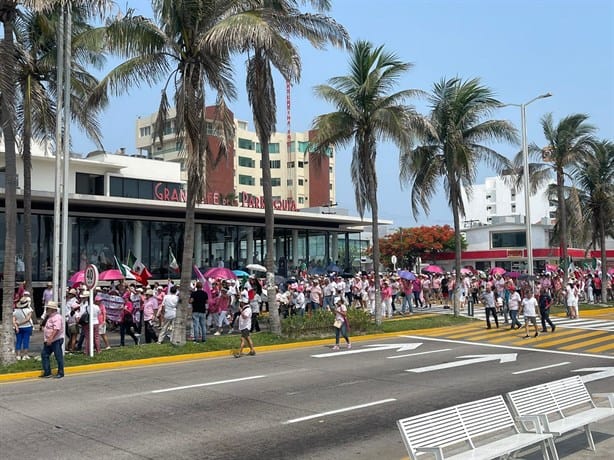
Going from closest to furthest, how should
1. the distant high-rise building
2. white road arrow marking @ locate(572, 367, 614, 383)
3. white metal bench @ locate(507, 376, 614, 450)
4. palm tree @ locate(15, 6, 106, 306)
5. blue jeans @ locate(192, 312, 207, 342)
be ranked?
white metal bench @ locate(507, 376, 614, 450), white road arrow marking @ locate(572, 367, 614, 383), blue jeans @ locate(192, 312, 207, 342), palm tree @ locate(15, 6, 106, 306), the distant high-rise building

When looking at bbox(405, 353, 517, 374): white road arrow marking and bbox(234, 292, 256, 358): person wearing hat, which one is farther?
bbox(234, 292, 256, 358): person wearing hat

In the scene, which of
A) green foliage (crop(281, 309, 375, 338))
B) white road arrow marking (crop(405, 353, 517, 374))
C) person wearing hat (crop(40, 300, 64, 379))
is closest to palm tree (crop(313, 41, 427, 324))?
green foliage (crop(281, 309, 375, 338))

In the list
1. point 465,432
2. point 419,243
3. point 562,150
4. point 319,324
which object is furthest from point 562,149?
point 419,243

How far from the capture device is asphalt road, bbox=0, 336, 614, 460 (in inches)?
339

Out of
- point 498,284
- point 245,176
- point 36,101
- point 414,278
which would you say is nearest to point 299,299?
point 414,278

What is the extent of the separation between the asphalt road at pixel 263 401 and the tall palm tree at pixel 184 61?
196 inches

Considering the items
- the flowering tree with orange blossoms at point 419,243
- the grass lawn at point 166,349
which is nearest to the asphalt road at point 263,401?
the grass lawn at point 166,349

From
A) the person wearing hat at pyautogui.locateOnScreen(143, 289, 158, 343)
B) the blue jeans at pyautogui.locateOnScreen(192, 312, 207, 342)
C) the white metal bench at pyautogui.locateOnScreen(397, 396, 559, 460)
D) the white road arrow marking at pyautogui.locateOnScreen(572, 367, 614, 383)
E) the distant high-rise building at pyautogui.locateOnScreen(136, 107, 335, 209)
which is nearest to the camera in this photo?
the white metal bench at pyautogui.locateOnScreen(397, 396, 559, 460)

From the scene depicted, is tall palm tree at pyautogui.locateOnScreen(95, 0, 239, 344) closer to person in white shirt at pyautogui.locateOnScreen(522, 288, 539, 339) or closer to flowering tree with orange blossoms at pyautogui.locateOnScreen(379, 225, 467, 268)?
person in white shirt at pyautogui.locateOnScreen(522, 288, 539, 339)

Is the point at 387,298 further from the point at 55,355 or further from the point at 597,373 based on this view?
the point at 55,355

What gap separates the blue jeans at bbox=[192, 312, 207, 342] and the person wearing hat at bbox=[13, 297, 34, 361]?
4.76m

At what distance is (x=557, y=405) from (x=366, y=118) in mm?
17507

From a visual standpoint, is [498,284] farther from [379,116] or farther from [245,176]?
[245,176]

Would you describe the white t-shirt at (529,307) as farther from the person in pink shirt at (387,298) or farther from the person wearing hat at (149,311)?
the person wearing hat at (149,311)
